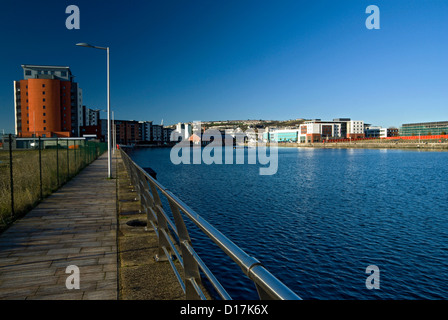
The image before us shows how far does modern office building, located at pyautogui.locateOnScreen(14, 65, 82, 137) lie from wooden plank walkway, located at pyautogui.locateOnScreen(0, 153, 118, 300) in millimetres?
80436

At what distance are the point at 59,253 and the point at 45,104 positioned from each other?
88.3m

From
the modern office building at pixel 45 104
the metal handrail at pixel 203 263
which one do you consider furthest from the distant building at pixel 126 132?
the metal handrail at pixel 203 263

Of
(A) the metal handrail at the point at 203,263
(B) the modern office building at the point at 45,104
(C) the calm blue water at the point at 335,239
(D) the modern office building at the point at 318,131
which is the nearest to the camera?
(A) the metal handrail at the point at 203,263

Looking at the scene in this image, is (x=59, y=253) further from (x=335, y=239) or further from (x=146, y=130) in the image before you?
(x=146, y=130)

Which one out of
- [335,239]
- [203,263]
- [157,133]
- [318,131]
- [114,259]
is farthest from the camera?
[157,133]

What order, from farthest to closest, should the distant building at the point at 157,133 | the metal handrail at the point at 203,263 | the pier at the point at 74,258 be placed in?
the distant building at the point at 157,133 → the pier at the point at 74,258 → the metal handrail at the point at 203,263

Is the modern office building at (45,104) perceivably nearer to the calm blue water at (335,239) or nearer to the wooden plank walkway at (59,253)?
the calm blue water at (335,239)

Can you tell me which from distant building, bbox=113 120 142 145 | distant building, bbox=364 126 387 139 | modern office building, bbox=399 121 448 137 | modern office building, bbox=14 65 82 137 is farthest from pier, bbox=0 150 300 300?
modern office building, bbox=399 121 448 137

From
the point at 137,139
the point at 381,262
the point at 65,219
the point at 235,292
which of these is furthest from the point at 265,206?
the point at 137,139

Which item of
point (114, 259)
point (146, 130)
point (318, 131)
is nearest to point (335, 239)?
point (114, 259)

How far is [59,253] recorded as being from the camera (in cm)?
518

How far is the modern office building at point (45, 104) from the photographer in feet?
262

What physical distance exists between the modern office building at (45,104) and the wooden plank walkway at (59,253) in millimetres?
80436
